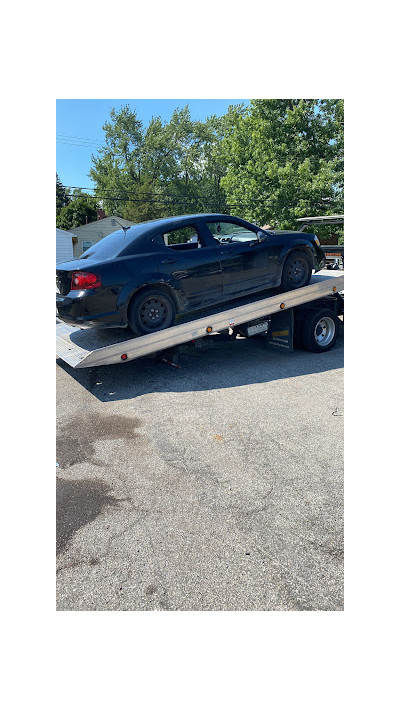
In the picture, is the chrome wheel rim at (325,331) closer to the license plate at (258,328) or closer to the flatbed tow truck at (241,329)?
the flatbed tow truck at (241,329)

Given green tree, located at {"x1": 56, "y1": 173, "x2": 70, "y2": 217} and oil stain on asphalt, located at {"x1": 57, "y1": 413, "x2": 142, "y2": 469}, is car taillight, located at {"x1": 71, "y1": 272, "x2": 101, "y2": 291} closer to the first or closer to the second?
oil stain on asphalt, located at {"x1": 57, "y1": 413, "x2": 142, "y2": 469}

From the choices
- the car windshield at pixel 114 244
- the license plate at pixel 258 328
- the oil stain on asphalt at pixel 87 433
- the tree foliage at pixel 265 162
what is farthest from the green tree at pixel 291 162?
the oil stain on asphalt at pixel 87 433

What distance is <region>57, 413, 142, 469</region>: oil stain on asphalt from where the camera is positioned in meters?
4.55

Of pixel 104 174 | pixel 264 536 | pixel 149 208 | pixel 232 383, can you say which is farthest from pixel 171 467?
pixel 104 174

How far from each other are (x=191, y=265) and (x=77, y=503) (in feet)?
12.2

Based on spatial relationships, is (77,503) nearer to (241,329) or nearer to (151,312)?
(151,312)

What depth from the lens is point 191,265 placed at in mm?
6379

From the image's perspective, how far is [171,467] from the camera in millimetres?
4215

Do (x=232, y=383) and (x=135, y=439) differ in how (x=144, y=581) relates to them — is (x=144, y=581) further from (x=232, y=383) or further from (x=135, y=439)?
(x=232, y=383)

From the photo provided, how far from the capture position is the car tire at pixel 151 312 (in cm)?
607

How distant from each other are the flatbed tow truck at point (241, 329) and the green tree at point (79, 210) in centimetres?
4420

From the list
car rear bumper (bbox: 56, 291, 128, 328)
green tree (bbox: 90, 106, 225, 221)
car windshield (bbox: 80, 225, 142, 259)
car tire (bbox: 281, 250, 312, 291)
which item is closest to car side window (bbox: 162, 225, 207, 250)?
car windshield (bbox: 80, 225, 142, 259)

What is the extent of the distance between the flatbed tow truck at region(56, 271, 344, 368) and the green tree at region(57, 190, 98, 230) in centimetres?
4420

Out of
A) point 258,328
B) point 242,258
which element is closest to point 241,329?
point 258,328
